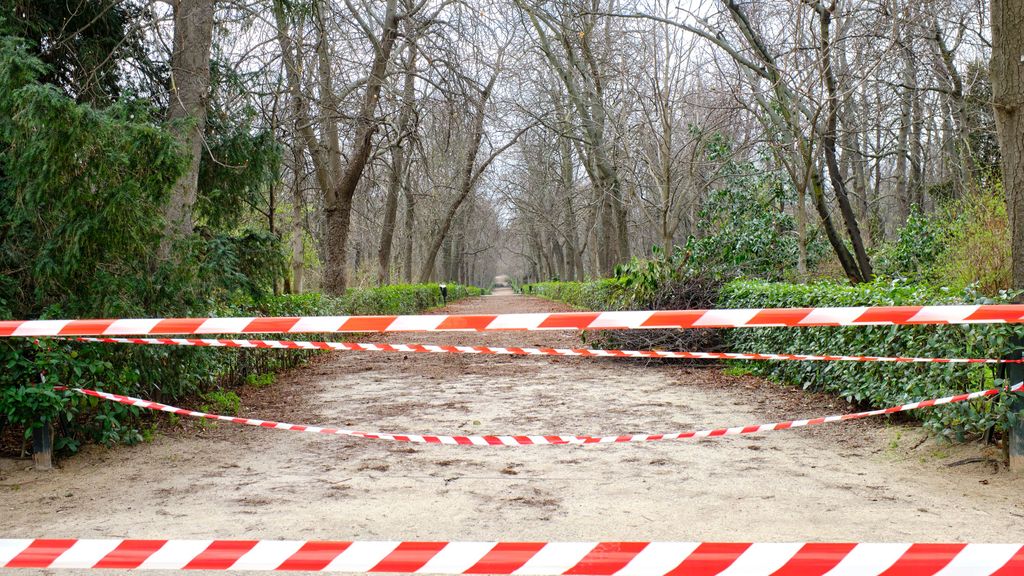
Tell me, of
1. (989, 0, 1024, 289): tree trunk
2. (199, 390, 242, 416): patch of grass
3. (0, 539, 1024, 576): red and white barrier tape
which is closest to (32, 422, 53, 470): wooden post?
(199, 390, 242, 416): patch of grass

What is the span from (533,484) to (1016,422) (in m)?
2.98

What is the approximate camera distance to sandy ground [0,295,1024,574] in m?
3.87

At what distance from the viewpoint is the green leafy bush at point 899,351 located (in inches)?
189

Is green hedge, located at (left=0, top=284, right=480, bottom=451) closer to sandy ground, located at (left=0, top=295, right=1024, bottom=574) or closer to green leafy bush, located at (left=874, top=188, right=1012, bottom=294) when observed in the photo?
sandy ground, located at (left=0, top=295, right=1024, bottom=574)

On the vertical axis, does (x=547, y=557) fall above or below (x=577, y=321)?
below

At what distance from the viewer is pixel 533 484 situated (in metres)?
4.71

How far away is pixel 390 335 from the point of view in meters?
17.8

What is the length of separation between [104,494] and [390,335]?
13.1 m

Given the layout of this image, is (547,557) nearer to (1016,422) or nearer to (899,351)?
(1016,422)

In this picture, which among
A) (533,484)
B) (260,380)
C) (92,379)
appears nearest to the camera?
(533,484)

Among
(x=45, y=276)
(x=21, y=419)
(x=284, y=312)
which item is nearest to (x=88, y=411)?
(x=21, y=419)

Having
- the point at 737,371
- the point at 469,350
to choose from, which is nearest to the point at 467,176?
the point at 737,371

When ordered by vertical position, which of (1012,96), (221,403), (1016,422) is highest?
(1012,96)

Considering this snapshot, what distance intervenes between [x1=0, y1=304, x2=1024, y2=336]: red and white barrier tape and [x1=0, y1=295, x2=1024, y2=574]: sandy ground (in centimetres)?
121
